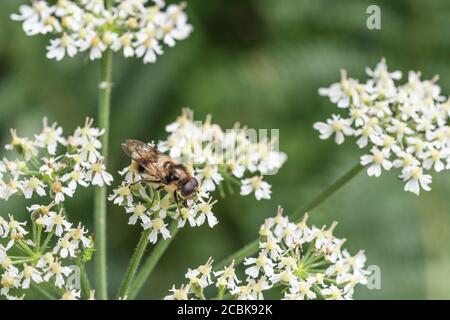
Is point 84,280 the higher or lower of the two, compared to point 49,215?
lower

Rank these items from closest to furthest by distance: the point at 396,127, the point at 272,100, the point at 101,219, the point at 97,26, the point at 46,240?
the point at 46,240, the point at 101,219, the point at 396,127, the point at 97,26, the point at 272,100

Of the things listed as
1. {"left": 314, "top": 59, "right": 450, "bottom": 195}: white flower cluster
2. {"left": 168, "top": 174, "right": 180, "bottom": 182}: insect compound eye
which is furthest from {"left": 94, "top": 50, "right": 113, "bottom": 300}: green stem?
{"left": 314, "top": 59, "right": 450, "bottom": 195}: white flower cluster

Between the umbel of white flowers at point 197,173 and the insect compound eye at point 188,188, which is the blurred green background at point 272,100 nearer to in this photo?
the umbel of white flowers at point 197,173

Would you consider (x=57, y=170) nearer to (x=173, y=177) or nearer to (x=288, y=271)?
(x=173, y=177)

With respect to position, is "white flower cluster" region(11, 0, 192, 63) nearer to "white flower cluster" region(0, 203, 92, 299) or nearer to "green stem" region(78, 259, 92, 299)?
"white flower cluster" region(0, 203, 92, 299)

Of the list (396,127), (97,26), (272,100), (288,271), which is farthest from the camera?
(272,100)

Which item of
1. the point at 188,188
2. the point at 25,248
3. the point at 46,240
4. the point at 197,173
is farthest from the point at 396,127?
the point at 25,248
